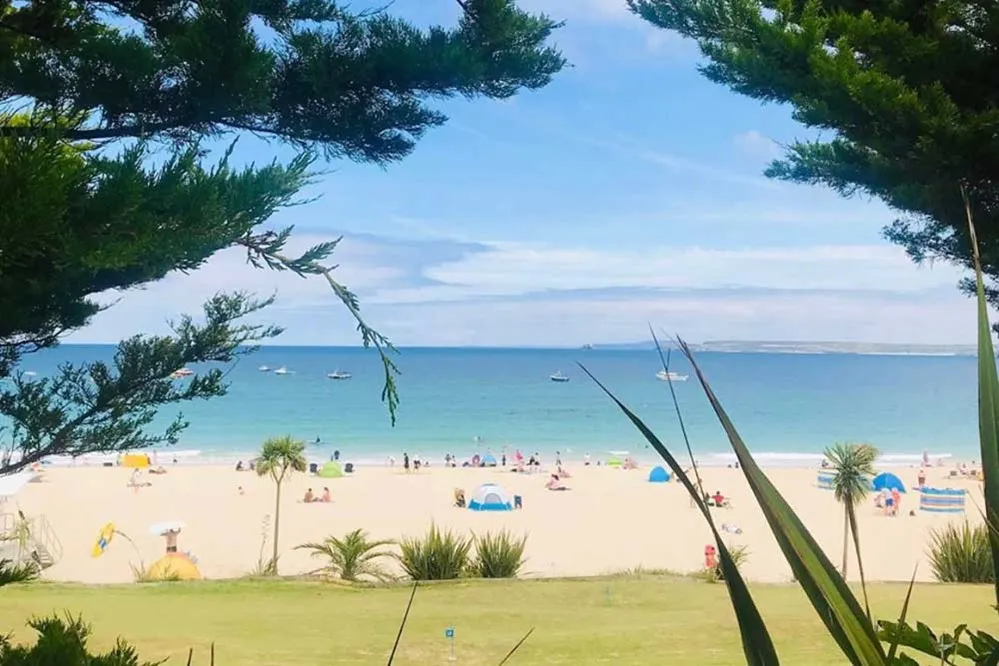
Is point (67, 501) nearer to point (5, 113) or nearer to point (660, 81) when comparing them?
point (660, 81)

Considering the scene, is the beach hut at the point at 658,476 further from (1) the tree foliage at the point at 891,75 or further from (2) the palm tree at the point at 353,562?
(1) the tree foliage at the point at 891,75

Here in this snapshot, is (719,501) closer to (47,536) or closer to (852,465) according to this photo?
(852,465)

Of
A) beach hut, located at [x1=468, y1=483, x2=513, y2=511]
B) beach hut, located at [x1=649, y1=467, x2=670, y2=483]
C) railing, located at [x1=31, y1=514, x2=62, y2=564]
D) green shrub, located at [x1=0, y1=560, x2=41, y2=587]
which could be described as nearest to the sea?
beach hut, located at [x1=649, y1=467, x2=670, y2=483]

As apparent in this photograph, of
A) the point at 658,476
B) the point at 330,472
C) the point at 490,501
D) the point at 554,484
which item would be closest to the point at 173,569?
the point at 490,501

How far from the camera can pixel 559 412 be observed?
83.8ft

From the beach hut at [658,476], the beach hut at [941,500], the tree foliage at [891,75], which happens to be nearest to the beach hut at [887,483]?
the beach hut at [941,500]

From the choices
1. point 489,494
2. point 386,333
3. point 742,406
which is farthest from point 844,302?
point 386,333

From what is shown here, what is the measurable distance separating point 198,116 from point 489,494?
1049cm

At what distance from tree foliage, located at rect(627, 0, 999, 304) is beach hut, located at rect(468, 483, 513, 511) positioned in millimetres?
9813

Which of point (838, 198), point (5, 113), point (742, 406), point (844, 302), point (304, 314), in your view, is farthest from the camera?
point (742, 406)

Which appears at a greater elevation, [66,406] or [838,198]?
[838,198]

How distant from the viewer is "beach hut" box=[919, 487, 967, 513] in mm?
11023

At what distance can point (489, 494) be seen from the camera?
11711 mm

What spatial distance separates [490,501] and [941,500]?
644cm
